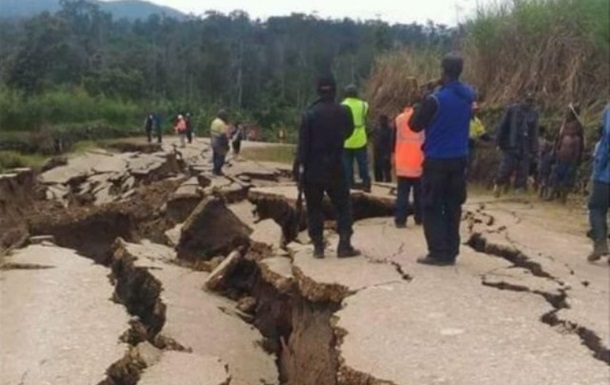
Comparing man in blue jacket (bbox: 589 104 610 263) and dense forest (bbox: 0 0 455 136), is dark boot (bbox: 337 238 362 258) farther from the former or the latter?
dense forest (bbox: 0 0 455 136)

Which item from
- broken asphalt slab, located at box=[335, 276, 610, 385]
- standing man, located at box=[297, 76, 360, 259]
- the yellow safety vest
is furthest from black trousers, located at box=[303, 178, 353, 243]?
the yellow safety vest

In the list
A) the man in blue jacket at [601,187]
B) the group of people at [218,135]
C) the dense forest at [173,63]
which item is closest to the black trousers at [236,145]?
the group of people at [218,135]

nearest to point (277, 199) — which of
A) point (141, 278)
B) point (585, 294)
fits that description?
point (141, 278)

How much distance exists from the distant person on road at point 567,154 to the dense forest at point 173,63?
2639cm

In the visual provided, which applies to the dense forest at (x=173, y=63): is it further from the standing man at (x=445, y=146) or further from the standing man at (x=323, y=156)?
the standing man at (x=445, y=146)

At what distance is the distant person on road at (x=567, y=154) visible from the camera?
1233 cm

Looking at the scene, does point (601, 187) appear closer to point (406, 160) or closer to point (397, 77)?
point (406, 160)

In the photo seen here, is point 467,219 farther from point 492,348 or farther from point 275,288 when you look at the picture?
point 492,348

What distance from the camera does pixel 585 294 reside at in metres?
6.81

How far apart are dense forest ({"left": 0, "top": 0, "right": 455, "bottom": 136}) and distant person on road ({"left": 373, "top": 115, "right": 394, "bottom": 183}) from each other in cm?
2413

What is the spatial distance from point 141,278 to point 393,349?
322 cm

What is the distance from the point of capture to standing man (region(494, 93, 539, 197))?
508 inches

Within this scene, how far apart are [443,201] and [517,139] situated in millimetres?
5936

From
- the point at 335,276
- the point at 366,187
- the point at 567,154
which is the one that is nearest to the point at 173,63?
the point at 567,154
